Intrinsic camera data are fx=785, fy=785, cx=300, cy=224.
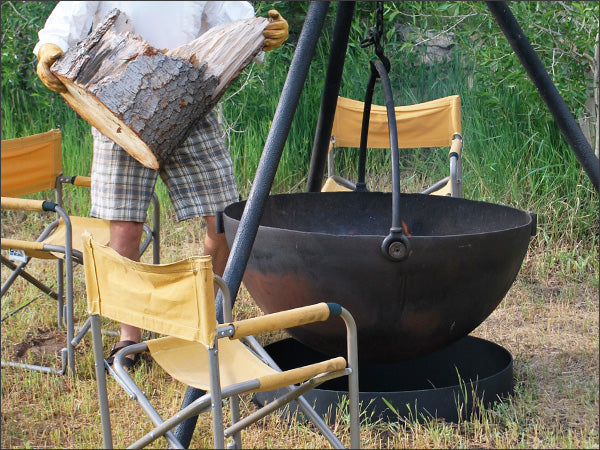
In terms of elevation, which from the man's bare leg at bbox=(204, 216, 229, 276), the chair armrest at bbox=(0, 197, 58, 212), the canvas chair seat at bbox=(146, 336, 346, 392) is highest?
the chair armrest at bbox=(0, 197, 58, 212)

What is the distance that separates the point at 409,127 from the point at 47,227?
191 centimetres

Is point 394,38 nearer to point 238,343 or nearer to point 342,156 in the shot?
point 342,156

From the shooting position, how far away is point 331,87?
318 cm

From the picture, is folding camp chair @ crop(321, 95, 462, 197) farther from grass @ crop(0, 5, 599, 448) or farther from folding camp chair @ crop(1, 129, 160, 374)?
folding camp chair @ crop(1, 129, 160, 374)

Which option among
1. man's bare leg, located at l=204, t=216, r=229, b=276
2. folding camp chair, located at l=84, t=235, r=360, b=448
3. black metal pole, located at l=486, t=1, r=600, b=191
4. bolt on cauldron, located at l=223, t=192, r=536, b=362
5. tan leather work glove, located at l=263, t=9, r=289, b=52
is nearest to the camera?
folding camp chair, located at l=84, t=235, r=360, b=448

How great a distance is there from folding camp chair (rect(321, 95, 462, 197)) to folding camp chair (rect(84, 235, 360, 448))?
2069mm

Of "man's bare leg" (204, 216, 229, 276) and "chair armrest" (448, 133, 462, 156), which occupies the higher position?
"chair armrest" (448, 133, 462, 156)

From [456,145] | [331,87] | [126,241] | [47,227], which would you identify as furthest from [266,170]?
[456,145]

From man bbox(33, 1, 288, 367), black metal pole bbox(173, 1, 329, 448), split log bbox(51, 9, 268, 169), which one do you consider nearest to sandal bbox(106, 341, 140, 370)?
man bbox(33, 1, 288, 367)

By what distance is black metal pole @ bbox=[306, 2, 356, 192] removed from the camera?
115 inches

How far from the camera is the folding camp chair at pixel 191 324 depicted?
5.81 feet

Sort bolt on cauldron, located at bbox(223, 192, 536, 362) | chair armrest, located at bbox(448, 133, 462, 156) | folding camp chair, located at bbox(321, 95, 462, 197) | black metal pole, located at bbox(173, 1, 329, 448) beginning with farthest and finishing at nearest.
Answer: folding camp chair, located at bbox(321, 95, 462, 197)
chair armrest, located at bbox(448, 133, 462, 156)
bolt on cauldron, located at bbox(223, 192, 536, 362)
black metal pole, located at bbox(173, 1, 329, 448)

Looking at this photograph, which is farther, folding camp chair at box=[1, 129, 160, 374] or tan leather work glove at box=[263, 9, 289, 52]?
folding camp chair at box=[1, 129, 160, 374]

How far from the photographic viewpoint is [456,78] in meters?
5.50
